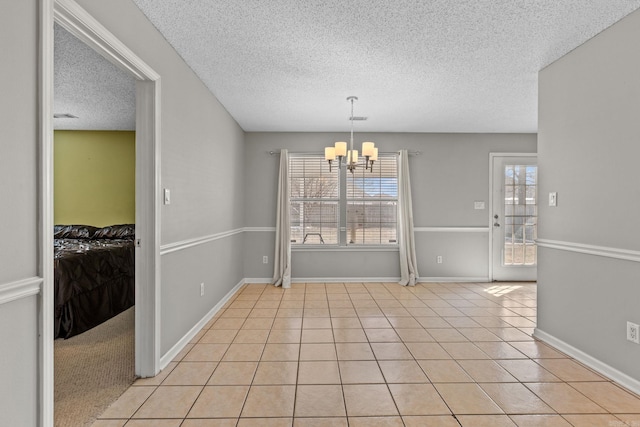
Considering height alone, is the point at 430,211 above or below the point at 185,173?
below

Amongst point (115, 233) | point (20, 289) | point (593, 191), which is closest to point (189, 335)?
point (20, 289)

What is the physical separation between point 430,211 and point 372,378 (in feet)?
12.0

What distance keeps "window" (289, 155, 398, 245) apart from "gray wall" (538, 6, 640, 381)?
2.61m

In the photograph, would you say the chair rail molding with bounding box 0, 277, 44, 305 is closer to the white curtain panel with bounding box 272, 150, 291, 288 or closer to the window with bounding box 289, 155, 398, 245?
the white curtain panel with bounding box 272, 150, 291, 288

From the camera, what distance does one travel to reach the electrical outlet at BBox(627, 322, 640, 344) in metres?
2.14

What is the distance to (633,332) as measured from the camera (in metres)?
2.17

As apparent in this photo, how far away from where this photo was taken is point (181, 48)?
2.67m

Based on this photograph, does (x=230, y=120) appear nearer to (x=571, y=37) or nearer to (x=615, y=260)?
(x=571, y=37)

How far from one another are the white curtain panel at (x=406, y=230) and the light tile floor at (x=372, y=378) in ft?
4.95

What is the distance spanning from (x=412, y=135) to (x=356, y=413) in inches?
175

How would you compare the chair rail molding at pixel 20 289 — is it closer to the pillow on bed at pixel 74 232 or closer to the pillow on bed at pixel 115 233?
the pillow on bed at pixel 115 233

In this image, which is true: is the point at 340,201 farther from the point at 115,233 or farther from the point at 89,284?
the point at 89,284

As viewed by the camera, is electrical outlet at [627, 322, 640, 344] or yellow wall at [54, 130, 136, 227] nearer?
electrical outlet at [627, 322, 640, 344]

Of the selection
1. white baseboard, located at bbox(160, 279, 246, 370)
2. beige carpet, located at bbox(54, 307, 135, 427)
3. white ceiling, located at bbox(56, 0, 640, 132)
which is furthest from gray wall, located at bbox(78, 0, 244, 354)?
beige carpet, located at bbox(54, 307, 135, 427)
